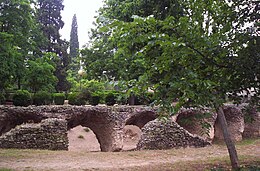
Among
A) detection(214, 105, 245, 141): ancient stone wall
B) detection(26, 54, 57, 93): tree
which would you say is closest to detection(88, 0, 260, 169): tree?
detection(26, 54, 57, 93): tree

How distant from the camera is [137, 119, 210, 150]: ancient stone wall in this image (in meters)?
13.3

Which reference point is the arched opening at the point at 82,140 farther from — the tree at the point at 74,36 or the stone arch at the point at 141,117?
the tree at the point at 74,36

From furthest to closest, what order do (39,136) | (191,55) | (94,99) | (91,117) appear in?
(94,99) → (91,117) → (39,136) → (191,55)

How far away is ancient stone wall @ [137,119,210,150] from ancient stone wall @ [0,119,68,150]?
399 centimetres

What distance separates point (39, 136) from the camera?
1202cm

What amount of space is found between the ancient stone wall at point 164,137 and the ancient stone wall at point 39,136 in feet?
13.1

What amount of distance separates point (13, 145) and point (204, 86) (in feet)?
32.8

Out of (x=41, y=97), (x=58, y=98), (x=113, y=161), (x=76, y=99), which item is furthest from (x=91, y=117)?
(x=58, y=98)

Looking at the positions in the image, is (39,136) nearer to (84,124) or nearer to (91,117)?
(91,117)

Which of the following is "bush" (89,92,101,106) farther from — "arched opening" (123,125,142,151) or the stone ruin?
the stone ruin

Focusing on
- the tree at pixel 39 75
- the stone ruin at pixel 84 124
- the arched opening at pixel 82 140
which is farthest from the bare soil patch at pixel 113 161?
the arched opening at pixel 82 140

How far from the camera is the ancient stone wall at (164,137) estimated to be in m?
13.3

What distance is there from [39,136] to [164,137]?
6.17 m

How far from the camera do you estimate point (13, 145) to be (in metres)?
11.6
